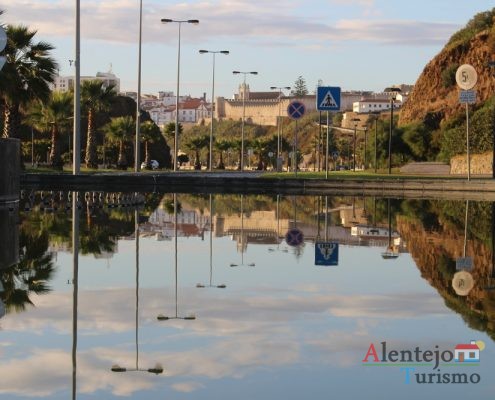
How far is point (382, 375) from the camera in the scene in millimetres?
7473

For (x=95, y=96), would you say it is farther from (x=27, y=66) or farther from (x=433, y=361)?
(x=433, y=361)

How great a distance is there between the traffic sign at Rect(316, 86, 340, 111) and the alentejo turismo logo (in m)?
38.6

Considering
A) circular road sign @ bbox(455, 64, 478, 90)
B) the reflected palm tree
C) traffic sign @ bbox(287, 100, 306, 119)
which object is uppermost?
circular road sign @ bbox(455, 64, 478, 90)

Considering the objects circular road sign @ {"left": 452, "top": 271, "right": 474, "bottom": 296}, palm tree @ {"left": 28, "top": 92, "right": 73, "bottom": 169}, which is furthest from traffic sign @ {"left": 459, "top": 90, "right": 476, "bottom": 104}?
circular road sign @ {"left": 452, "top": 271, "right": 474, "bottom": 296}

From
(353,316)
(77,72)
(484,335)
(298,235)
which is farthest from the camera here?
(77,72)

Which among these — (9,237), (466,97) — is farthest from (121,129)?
(9,237)

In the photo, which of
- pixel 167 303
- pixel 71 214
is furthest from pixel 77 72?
pixel 167 303

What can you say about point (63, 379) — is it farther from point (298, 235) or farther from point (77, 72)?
point (77, 72)

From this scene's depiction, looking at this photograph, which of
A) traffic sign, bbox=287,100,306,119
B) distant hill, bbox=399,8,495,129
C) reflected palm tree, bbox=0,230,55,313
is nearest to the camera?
reflected palm tree, bbox=0,230,55,313

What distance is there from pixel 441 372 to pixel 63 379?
2485 mm

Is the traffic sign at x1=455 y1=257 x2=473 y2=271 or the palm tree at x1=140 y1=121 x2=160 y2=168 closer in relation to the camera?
the traffic sign at x1=455 y1=257 x2=473 y2=271

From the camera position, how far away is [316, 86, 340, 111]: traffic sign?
46.9m

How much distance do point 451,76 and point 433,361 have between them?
97227 millimetres

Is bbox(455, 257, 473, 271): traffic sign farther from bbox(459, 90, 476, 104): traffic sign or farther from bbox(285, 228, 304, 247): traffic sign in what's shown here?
bbox(459, 90, 476, 104): traffic sign
